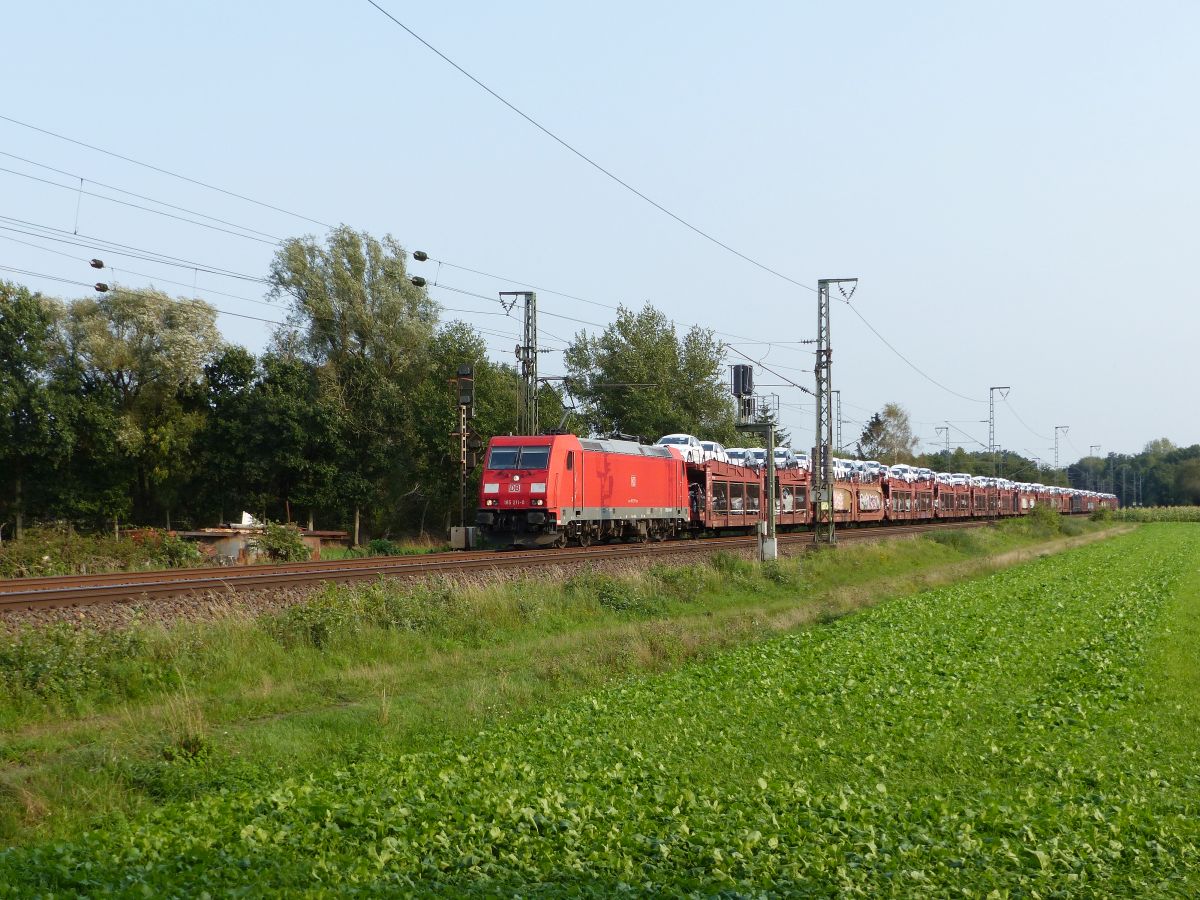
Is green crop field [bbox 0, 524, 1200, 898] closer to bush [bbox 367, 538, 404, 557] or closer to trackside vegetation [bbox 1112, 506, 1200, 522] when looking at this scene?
bush [bbox 367, 538, 404, 557]

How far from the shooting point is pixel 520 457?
34031 millimetres

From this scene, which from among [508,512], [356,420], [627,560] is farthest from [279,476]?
[627,560]

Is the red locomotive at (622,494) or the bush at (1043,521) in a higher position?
the red locomotive at (622,494)

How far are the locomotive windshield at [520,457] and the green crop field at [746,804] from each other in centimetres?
1909

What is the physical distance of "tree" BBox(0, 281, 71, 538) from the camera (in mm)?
47625

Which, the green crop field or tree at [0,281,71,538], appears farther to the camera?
tree at [0,281,71,538]

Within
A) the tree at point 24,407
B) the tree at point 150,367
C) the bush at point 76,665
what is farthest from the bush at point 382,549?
the bush at point 76,665

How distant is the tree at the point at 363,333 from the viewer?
55625 mm

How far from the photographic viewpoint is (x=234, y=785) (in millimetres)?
9523

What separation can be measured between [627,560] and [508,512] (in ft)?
23.6

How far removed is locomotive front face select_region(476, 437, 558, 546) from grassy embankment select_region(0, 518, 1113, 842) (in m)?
9.36

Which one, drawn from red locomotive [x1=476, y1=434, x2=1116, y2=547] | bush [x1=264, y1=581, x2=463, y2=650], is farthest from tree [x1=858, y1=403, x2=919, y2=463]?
bush [x1=264, y1=581, x2=463, y2=650]

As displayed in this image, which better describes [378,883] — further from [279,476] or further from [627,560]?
[279,476]

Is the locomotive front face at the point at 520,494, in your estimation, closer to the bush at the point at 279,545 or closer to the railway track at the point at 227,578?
the railway track at the point at 227,578
